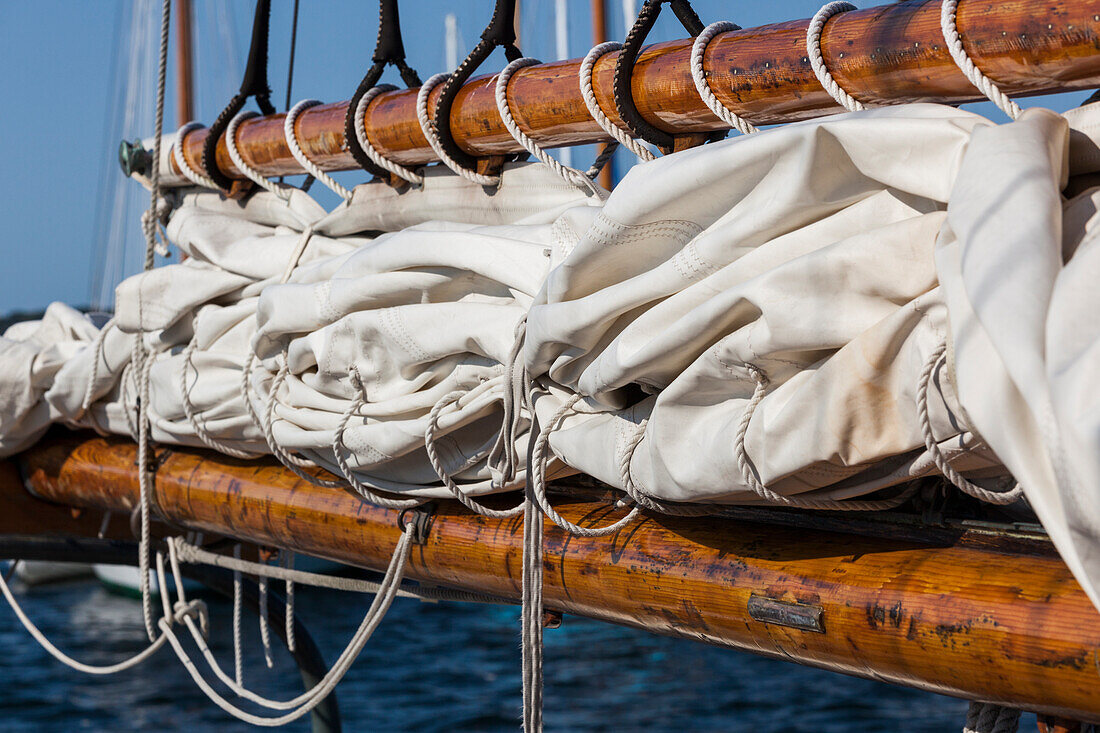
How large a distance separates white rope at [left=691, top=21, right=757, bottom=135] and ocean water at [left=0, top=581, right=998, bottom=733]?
6617mm

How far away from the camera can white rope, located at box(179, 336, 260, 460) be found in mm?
1959

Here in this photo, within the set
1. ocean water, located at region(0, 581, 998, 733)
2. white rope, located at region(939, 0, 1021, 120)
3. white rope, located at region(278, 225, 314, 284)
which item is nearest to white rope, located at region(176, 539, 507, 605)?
white rope, located at region(278, 225, 314, 284)

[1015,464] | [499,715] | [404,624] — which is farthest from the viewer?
[404,624]

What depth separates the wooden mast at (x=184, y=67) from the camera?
10.1 meters

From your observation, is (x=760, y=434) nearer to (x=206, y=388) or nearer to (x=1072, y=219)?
(x=1072, y=219)

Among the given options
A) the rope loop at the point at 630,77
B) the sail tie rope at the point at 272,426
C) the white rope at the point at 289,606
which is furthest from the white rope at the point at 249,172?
the rope loop at the point at 630,77

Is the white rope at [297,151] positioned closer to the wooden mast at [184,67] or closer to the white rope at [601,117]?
the white rope at [601,117]

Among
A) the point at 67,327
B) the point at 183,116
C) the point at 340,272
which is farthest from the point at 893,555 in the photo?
the point at 183,116

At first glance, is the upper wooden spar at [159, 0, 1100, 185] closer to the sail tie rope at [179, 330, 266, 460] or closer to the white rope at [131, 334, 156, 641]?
the sail tie rope at [179, 330, 266, 460]

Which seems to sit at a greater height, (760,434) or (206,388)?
(760,434)

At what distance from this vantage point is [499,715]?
8.36 metres

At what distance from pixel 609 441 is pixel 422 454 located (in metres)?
0.43

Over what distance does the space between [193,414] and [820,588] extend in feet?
4.00

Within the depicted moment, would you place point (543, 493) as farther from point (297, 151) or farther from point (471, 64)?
point (297, 151)
